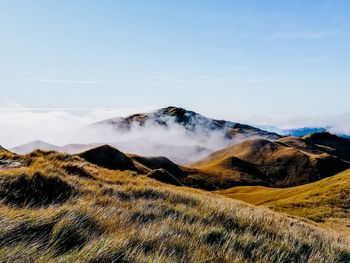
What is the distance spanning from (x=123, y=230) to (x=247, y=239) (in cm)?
247

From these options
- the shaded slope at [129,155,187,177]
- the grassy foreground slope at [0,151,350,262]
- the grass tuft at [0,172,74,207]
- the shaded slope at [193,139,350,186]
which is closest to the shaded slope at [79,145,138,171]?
the shaded slope at [129,155,187,177]

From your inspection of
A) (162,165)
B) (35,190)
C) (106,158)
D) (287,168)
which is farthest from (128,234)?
(287,168)

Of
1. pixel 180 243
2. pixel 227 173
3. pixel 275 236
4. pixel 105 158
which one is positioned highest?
pixel 180 243

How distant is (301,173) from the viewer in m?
173

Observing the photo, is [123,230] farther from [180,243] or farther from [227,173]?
[227,173]

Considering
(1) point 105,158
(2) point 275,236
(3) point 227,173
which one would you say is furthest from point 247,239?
(3) point 227,173

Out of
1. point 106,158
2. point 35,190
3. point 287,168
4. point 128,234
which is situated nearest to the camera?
point 128,234

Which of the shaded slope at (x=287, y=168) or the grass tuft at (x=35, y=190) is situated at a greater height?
the grass tuft at (x=35, y=190)

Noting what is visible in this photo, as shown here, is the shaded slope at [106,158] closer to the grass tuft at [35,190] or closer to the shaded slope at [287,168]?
the shaded slope at [287,168]

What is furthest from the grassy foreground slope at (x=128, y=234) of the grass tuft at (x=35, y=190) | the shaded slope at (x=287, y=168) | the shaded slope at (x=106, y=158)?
the shaded slope at (x=287, y=168)

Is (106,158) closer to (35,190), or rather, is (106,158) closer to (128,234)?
(35,190)

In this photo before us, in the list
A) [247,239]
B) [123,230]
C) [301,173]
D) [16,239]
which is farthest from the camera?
[301,173]

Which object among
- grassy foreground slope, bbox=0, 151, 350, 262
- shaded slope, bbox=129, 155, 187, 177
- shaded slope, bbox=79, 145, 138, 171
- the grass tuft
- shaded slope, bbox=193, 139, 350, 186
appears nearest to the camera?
grassy foreground slope, bbox=0, 151, 350, 262

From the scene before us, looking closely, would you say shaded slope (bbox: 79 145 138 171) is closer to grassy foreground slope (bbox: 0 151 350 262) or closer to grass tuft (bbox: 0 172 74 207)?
grass tuft (bbox: 0 172 74 207)
